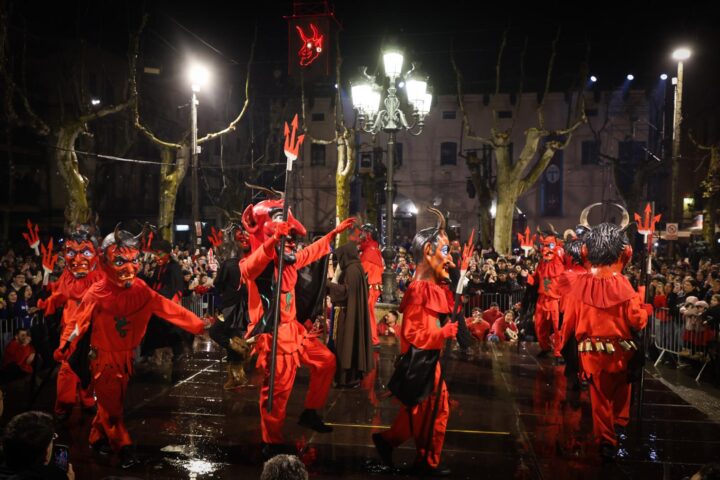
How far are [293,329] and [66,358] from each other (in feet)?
8.56

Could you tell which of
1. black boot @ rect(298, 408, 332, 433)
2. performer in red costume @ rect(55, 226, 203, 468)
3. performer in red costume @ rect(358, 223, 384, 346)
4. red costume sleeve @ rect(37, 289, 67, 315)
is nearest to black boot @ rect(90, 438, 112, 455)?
performer in red costume @ rect(55, 226, 203, 468)

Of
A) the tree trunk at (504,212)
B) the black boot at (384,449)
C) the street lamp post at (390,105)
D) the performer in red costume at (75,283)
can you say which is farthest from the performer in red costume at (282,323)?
the tree trunk at (504,212)

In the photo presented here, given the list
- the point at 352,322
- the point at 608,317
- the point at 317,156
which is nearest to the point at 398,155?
the point at 317,156

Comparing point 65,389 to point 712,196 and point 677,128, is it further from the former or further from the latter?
point 712,196

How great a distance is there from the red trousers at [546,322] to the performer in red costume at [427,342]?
501cm

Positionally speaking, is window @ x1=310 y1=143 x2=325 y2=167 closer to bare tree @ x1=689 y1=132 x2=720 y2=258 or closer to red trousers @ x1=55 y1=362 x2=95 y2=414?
bare tree @ x1=689 y1=132 x2=720 y2=258

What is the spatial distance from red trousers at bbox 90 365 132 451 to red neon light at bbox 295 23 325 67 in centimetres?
1860

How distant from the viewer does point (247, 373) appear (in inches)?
364

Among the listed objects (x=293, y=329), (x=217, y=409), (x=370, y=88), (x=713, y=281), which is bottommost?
(x=217, y=409)

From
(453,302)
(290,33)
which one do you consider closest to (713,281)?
(453,302)

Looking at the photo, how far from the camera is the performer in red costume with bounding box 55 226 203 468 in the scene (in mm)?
5707

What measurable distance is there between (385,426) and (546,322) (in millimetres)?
4510

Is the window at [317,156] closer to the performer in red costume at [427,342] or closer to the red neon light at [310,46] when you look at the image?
the red neon light at [310,46]

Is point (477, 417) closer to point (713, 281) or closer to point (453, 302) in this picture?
point (453, 302)
